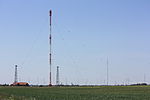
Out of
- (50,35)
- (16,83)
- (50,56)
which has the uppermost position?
(50,35)

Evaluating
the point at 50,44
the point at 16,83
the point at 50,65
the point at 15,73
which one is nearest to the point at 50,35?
the point at 50,44

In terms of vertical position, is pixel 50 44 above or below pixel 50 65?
above

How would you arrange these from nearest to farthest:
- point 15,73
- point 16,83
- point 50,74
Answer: point 50,74, point 15,73, point 16,83

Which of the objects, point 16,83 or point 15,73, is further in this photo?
point 16,83

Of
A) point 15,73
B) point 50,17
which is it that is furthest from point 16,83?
point 50,17

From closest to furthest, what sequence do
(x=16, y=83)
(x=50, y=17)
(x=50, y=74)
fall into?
(x=50, y=17) < (x=50, y=74) < (x=16, y=83)

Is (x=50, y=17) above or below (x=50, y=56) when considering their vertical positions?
above

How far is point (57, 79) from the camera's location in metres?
174

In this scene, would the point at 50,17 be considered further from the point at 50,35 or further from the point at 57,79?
the point at 57,79

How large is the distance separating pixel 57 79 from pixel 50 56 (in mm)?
67658

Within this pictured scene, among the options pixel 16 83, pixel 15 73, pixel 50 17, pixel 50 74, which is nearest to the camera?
pixel 50 17

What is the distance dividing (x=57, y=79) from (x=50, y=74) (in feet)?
207

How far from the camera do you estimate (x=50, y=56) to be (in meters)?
108

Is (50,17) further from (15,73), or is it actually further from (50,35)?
(15,73)
